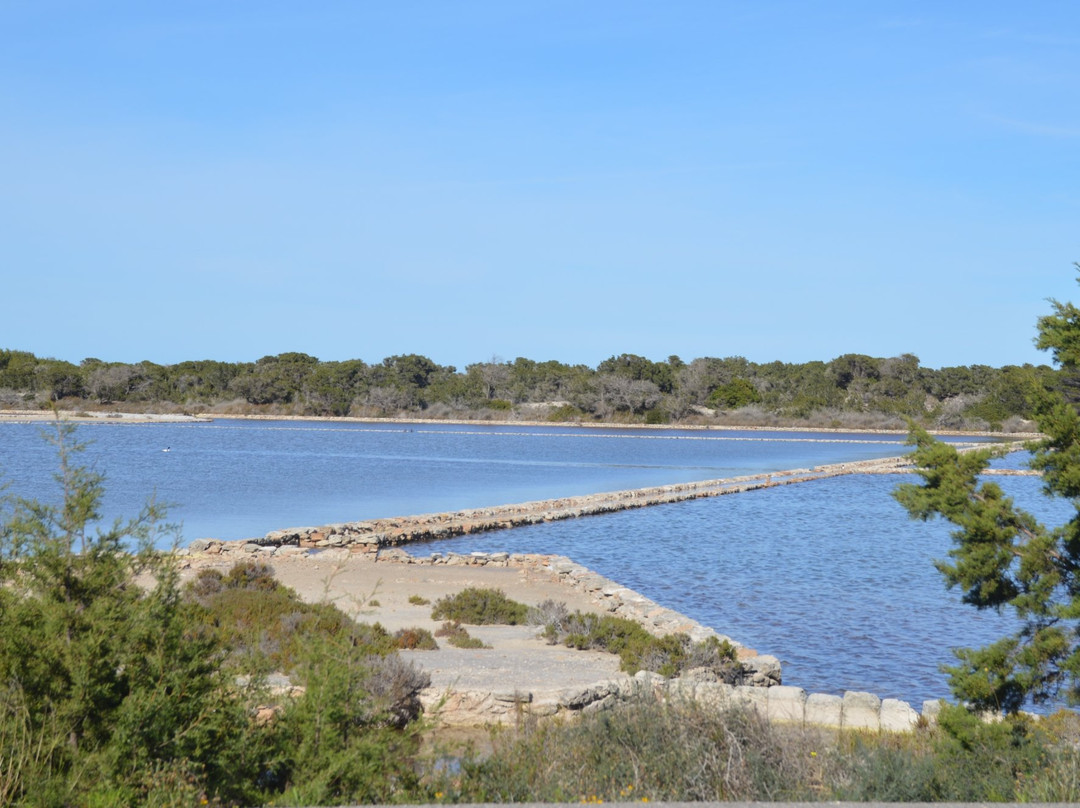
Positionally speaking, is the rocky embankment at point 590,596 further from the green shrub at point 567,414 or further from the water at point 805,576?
the green shrub at point 567,414

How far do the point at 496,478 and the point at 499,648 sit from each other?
27.3 m

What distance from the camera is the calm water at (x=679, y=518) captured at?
13008 mm

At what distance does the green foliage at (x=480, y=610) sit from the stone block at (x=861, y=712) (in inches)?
214

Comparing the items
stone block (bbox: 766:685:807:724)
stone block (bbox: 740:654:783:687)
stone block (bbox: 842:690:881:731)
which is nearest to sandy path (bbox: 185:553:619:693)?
stone block (bbox: 740:654:783:687)

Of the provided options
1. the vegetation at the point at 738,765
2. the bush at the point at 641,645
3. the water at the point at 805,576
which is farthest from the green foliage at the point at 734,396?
the vegetation at the point at 738,765

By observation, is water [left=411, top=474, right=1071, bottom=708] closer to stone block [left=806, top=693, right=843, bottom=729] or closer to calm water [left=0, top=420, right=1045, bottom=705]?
calm water [left=0, top=420, right=1045, bottom=705]

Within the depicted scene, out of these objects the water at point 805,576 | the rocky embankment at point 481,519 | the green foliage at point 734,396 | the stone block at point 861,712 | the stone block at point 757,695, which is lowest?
the water at point 805,576

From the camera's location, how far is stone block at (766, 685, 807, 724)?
782 cm

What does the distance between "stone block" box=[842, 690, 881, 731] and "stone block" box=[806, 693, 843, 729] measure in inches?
2.1

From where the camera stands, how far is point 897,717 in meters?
8.05

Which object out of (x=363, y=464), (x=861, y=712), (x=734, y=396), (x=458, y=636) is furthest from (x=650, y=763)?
(x=734, y=396)

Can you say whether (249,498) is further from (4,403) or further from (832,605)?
(4,403)

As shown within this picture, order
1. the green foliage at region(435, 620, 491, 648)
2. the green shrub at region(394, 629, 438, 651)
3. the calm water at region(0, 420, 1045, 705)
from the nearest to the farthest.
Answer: the green shrub at region(394, 629, 438, 651) → the green foliage at region(435, 620, 491, 648) → the calm water at region(0, 420, 1045, 705)

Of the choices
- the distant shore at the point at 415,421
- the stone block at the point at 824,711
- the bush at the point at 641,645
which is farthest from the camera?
the distant shore at the point at 415,421
